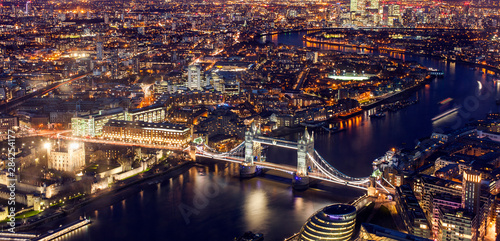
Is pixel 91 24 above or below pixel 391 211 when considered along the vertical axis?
above

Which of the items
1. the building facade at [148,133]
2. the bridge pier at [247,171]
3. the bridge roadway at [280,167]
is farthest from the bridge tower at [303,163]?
the building facade at [148,133]

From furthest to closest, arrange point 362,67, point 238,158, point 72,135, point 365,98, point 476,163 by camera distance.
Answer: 1. point 362,67
2. point 365,98
3. point 72,135
4. point 238,158
5. point 476,163

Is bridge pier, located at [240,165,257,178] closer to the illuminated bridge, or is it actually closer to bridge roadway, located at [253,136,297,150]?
the illuminated bridge

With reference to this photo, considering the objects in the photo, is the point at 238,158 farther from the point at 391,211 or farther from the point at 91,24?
the point at 91,24

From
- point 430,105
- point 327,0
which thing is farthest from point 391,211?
point 327,0

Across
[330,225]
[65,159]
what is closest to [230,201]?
[330,225]

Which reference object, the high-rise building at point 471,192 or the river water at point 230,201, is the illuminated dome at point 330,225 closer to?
the river water at point 230,201
